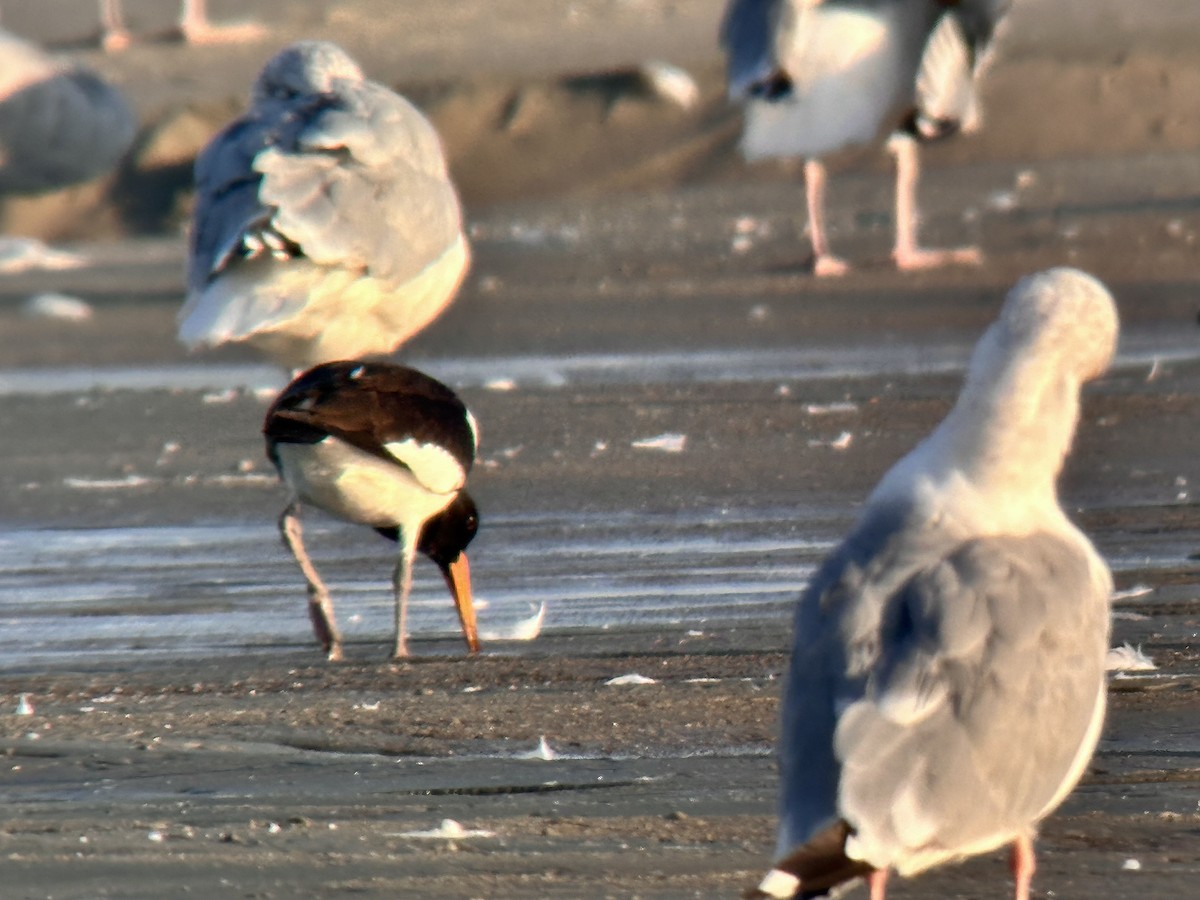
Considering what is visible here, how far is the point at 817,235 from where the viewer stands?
14633 mm

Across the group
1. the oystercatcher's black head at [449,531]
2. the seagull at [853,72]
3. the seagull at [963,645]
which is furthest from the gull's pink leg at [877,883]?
the seagull at [853,72]

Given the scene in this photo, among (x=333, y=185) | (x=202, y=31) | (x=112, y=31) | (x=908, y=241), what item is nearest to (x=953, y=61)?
(x=908, y=241)

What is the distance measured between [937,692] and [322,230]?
5827 mm

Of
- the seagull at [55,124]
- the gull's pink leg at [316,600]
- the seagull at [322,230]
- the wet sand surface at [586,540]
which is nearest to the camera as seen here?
the wet sand surface at [586,540]

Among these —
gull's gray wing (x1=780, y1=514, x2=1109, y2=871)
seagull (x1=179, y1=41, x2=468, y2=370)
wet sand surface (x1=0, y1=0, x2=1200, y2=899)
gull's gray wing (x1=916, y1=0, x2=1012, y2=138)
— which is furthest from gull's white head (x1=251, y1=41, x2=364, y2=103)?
gull's gray wing (x1=780, y1=514, x2=1109, y2=871)

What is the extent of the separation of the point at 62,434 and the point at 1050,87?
10.4 meters

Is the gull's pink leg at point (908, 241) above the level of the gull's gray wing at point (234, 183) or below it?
below

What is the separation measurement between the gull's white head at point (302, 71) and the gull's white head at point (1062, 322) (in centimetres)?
649

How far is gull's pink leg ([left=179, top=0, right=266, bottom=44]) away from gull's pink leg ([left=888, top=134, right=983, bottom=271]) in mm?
9924

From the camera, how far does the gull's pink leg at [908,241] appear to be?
1449 centimetres

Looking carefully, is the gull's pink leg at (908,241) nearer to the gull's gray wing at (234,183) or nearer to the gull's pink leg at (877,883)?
the gull's gray wing at (234,183)

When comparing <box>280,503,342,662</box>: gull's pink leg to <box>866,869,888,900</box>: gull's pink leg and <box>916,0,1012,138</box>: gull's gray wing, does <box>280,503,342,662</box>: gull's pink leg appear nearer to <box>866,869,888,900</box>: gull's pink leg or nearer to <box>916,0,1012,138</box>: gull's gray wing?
<box>866,869,888,900</box>: gull's pink leg

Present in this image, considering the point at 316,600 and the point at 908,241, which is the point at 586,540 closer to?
the point at 316,600

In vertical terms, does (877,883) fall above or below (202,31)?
above
